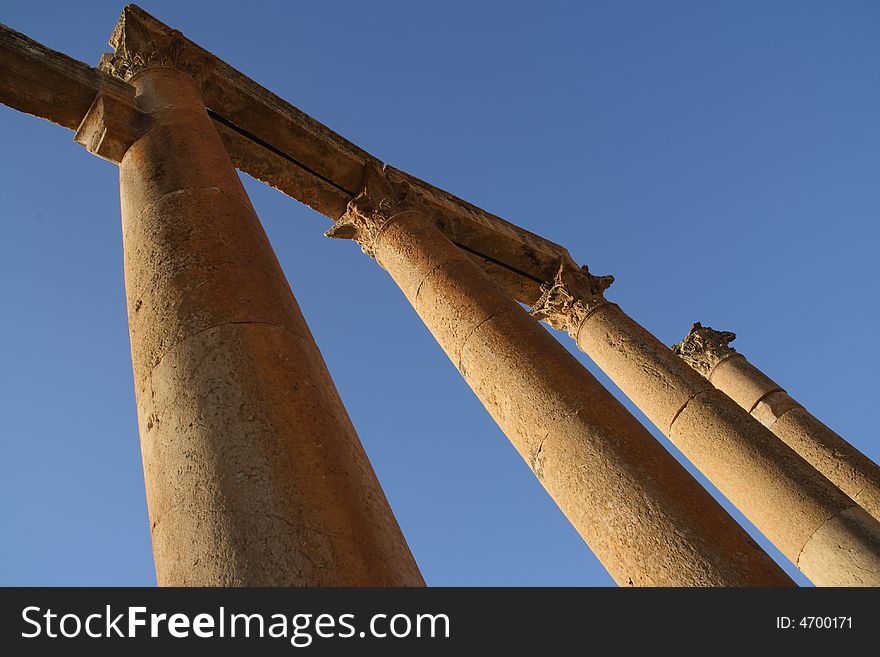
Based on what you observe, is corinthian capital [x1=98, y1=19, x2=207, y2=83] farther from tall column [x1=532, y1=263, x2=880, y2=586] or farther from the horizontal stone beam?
tall column [x1=532, y1=263, x2=880, y2=586]

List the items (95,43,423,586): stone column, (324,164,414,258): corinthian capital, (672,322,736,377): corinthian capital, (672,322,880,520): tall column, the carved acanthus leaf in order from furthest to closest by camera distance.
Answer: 1. (672,322,736,377): corinthian capital
2. (324,164,414,258): corinthian capital
3. (672,322,880,520): tall column
4. the carved acanthus leaf
5. (95,43,423,586): stone column

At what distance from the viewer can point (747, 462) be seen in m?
15.7

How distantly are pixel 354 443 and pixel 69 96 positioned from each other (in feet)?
36.0

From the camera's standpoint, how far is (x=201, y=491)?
22.2 ft

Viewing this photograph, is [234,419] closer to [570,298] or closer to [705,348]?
[570,298]

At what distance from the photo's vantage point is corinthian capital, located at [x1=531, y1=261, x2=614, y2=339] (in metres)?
21.9

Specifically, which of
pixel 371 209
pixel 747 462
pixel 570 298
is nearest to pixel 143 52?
pixel 371 209

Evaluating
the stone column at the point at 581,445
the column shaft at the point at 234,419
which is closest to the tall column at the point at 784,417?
the stone column at the point at 581,445

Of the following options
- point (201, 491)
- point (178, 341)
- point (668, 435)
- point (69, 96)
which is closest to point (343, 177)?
point (69, 96)

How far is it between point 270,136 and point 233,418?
15.3m

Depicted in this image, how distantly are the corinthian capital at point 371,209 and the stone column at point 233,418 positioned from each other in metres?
8.65

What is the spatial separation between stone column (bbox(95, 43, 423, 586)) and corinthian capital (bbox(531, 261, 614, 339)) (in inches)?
507

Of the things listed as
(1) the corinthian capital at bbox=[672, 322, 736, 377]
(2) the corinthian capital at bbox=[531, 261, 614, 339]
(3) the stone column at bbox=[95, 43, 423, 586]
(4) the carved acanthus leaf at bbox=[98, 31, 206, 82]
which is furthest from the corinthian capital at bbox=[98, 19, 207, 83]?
(1) the corinthian capital at bbox=[672, 322, 736, 377]

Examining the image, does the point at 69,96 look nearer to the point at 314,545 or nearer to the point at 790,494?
the point at 314,545
